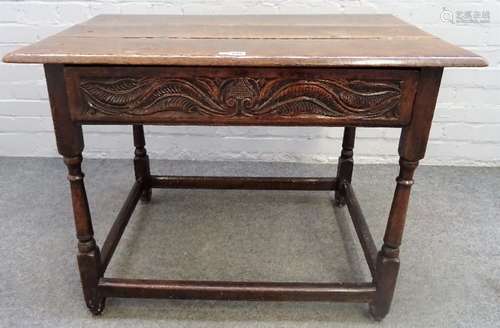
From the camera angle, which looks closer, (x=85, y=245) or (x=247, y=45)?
(x=247, y=45)

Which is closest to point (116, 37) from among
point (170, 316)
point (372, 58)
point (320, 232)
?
point (372, 58)

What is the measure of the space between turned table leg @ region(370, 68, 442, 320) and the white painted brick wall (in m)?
0.86

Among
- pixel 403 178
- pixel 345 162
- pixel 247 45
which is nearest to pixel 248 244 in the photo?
→ pixel 345 162

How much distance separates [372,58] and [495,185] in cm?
124

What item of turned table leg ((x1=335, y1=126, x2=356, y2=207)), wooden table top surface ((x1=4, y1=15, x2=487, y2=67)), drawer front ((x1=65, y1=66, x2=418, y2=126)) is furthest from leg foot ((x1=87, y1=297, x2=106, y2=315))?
turned table leg ((x1=335, y1=126, x2=356, y2=207))

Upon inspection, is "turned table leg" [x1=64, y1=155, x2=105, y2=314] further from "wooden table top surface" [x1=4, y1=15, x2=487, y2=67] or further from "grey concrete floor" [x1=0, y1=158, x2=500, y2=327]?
"wooden table top surface" [x1=4, y1=15, x2=487, y2=67]

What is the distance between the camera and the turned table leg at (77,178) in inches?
35.1

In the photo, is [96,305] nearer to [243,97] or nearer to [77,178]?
[77,178]

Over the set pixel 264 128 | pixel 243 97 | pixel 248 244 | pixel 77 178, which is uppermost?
pixel 243 97

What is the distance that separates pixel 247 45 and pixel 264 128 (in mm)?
962

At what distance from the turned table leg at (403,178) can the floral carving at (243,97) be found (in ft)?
0.16

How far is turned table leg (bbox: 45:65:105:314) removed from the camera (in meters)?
0.89

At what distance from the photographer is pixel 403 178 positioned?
992 mm

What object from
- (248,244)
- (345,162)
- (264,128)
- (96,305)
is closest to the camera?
(96,305)
